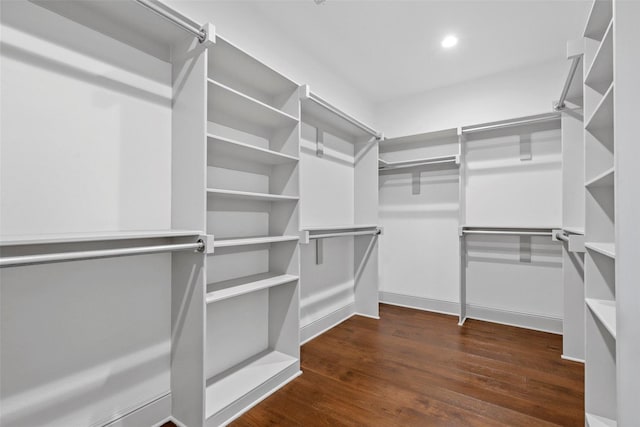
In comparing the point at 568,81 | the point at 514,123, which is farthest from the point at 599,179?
the point at 514,123

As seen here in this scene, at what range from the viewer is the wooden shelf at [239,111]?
65.2 inches

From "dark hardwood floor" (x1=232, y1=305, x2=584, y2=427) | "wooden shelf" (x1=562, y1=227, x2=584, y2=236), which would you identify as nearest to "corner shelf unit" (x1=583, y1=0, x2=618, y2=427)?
"dark hardwood floor" (x1=232, y1=305, x2=584, y2=427)

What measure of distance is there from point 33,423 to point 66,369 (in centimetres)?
20

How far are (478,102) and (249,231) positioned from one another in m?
2.75

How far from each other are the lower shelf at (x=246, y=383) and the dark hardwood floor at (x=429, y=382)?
62 millimetres

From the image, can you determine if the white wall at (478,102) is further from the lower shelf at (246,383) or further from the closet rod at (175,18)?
the lower shelf at (246,383)

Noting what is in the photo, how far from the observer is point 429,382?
6.32 ft

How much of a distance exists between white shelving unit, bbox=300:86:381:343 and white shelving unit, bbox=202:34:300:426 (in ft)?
1.39

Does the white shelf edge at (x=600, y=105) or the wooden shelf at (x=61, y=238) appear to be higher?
the white shelf edge at (x=600, y=105)

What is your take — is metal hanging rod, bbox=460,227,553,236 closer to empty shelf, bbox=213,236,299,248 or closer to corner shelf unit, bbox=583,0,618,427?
corner shelf unit, bbox=583,0,618,427

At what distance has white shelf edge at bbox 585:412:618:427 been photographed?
1.41m

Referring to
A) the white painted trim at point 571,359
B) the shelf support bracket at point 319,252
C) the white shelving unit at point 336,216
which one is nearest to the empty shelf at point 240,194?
the white shelving unit at point 336,216

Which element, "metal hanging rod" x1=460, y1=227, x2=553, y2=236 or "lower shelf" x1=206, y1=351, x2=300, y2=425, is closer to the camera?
"lower shelf" x1=206, y1=351, x2=300, y2=425

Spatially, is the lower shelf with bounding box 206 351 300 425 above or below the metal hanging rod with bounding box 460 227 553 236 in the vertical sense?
below
